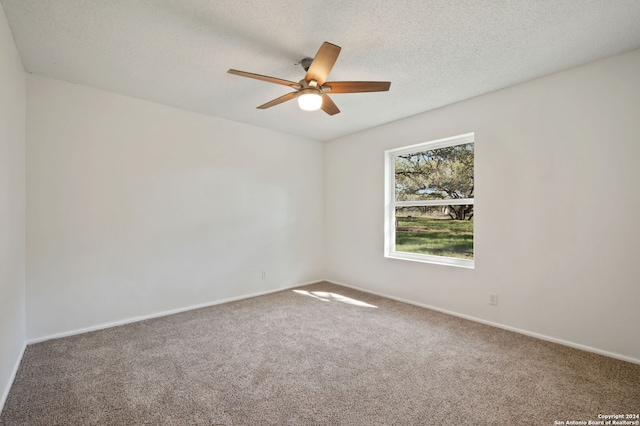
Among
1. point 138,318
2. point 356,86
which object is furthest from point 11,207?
point 356,86

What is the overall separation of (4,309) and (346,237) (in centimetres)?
378

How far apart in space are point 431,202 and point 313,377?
103 inches

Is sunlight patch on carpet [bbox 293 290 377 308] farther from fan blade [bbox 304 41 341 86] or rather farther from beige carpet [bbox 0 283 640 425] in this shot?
fan blade [bbox 304 41 341 86]

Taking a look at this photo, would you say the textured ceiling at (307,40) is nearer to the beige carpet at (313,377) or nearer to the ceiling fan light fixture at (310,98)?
the ceiling fan light fixture at (310,98)

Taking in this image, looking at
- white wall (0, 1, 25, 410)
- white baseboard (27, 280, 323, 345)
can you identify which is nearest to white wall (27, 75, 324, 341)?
white baseboard (27, 280, 323, 345)

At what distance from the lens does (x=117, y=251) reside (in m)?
3.12

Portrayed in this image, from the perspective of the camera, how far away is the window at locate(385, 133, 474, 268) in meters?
3.51

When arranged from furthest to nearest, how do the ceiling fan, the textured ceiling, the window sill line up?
the window sill
the ceiling fan
the textured ceiling

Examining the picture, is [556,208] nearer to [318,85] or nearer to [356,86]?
[356,86]

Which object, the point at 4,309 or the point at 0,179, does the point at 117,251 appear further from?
the point at 0,179

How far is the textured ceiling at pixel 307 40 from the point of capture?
1856 mm

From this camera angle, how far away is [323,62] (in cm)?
197

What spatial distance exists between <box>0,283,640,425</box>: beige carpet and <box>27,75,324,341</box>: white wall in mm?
454

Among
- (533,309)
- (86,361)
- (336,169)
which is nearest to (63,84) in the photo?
(86,361)
